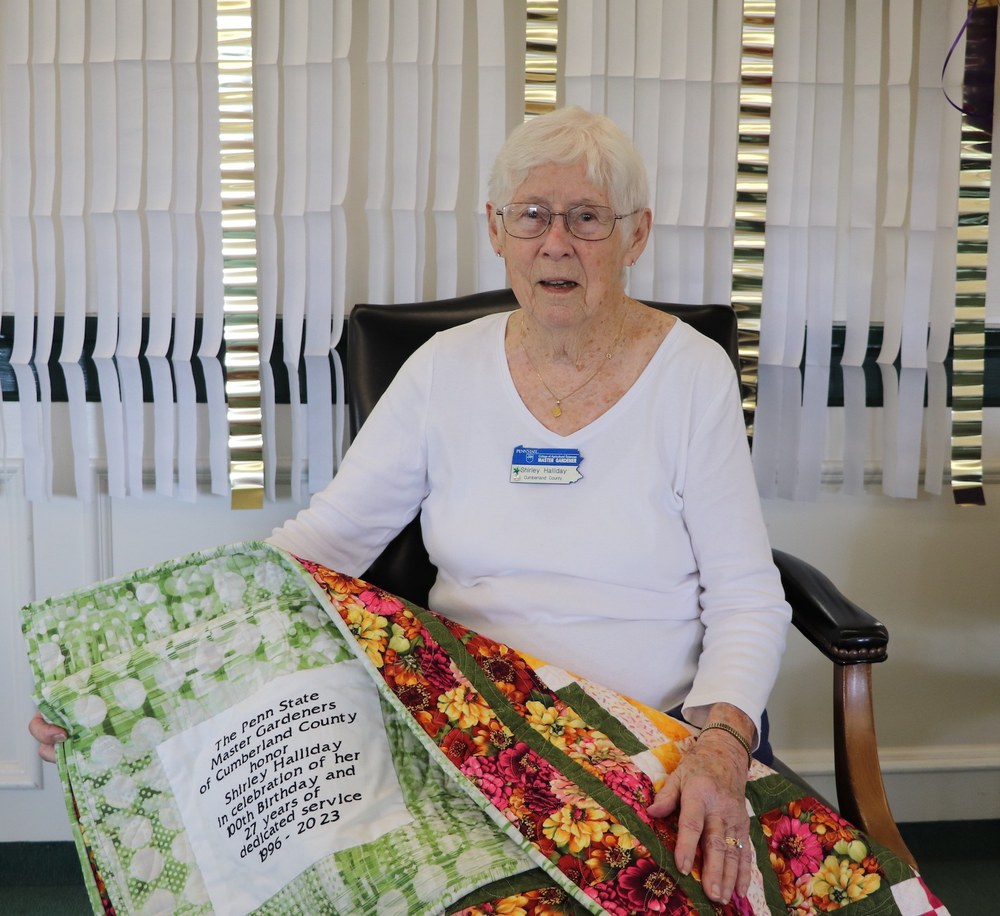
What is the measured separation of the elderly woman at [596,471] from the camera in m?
1.51

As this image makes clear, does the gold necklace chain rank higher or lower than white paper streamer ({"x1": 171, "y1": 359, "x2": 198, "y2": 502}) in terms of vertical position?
higher

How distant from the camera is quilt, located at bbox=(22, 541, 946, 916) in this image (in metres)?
1.14

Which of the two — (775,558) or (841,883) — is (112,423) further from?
(841,883)

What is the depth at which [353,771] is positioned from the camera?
4.01ft

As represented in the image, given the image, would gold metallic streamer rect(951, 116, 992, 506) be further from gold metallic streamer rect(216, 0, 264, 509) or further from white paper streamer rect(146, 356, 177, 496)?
white paper streamer rect(146, 356, 177, 496)

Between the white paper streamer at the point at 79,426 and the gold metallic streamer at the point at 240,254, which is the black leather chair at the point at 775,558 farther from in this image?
the white paper streamer at the point at 79,426

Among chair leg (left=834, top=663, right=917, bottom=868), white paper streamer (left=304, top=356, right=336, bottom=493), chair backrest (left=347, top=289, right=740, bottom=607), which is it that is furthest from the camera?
white paper streamer (left=304, top=356, right=336, bottom=493)

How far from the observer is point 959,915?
2170 mm

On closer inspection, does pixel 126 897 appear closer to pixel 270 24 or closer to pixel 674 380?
pixel 674 380

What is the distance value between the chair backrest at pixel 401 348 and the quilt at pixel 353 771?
41cm

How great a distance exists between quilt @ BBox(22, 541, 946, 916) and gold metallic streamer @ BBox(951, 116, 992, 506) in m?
1.13

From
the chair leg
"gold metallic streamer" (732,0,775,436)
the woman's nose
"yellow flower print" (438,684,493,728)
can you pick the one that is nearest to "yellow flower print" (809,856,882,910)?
the chair leg

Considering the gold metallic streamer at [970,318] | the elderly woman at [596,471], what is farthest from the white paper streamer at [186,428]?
the gold metallic streamer at [970,318]

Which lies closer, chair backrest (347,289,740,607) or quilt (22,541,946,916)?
quilt (22,541,946,916)
